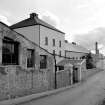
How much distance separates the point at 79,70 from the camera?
87.8ft

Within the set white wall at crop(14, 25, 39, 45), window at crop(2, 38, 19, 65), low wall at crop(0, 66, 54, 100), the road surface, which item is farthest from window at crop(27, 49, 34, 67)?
white wall at crop(14, 25, 39, 45)

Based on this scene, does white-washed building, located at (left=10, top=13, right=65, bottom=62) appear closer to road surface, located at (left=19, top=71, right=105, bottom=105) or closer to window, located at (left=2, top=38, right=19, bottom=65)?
road surface, located at (left=19, top=71, right=105, bottom=105)

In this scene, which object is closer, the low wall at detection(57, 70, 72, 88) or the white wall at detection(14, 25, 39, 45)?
the low wall at detection(57, 70, 72, 88)

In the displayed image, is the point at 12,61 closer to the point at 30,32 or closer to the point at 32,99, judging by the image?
the point at 32,99

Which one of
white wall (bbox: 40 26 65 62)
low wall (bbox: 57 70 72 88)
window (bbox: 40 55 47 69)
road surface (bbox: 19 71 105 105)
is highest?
white wall (bbox: 40 26 65 62)

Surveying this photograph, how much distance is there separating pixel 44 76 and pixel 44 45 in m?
19.3

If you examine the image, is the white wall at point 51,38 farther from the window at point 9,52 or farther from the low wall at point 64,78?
the window at point 9,52

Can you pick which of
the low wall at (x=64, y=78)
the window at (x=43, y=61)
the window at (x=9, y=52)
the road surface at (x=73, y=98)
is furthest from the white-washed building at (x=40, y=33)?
the window at (x=9, y=52)

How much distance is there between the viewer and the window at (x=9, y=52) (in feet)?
44.0

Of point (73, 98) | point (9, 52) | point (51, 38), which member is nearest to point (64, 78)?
point (73, 98)

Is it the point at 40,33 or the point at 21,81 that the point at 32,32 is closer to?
the point at 40,33

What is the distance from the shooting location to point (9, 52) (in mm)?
13938

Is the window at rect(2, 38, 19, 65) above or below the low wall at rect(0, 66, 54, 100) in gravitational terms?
above

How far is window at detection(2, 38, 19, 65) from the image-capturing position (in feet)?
44.0
